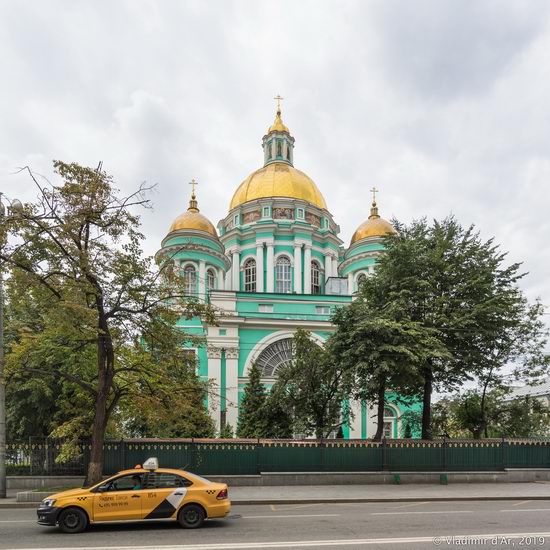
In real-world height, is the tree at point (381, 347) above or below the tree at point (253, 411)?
above

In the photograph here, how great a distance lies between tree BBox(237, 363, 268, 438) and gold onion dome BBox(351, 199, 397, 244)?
2059 cm

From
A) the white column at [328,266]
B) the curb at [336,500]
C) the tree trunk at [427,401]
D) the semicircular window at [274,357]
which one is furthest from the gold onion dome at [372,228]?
the curb at [336,500]

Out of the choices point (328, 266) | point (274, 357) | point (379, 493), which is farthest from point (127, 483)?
point (328, 266)

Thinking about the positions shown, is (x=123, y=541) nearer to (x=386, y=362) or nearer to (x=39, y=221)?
(x=39, y=221)

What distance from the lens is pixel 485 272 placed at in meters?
22.5

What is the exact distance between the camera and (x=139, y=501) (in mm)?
10336

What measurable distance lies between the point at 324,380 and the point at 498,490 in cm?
902

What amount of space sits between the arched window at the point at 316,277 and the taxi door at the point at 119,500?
41104 mm

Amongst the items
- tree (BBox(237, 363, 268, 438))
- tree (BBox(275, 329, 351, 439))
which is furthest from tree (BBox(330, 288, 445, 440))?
tree (BBox(237, 363, 268, 438))

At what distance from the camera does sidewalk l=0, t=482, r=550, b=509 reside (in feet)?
48.7

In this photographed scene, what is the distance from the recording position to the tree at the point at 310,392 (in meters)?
24.7

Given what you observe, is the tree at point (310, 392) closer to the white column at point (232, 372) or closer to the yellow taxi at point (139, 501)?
the white column at point (232, 372)

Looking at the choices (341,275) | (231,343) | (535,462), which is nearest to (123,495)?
(535,462)

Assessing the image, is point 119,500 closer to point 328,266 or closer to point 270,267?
point 270,267
